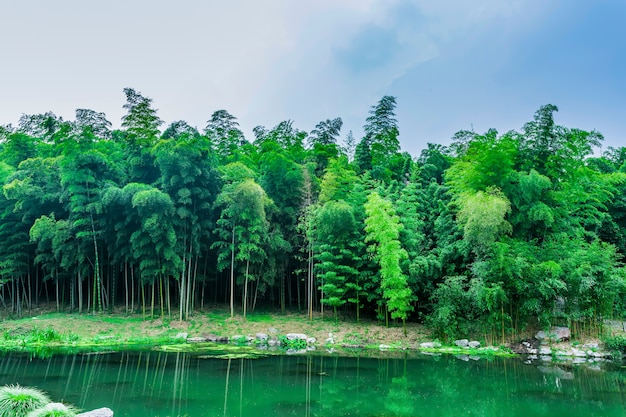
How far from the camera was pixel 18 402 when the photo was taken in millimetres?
6203

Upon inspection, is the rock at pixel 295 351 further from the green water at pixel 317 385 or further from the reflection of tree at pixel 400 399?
the reflection of tree at pixel 400 399

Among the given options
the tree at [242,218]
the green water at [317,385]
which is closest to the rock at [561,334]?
the green water at [317,385]

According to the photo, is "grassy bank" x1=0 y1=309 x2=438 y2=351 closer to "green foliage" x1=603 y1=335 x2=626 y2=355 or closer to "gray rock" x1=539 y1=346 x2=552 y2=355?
"gray rock" x1=539 y1=346 x2=552 y2=355

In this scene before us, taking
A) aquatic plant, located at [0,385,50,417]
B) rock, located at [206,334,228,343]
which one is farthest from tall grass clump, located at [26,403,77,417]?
rock, located at [206,334,228,343]

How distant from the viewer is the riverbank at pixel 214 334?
17109 mm

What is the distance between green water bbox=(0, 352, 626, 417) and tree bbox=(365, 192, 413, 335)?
168 inches

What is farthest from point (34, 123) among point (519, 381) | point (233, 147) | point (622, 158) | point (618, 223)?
point (622, 158)

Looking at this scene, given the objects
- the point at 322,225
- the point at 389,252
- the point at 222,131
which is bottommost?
the point at 389,252

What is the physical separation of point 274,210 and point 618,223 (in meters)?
19.8

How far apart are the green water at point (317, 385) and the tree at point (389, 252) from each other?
4.27 meters

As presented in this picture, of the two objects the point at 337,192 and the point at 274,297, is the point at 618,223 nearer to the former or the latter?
the point at 337,192

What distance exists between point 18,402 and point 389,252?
1503cm

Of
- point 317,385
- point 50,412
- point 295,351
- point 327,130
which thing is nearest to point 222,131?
point 327,130

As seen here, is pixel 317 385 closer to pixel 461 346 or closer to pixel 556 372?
pixel 556 372
